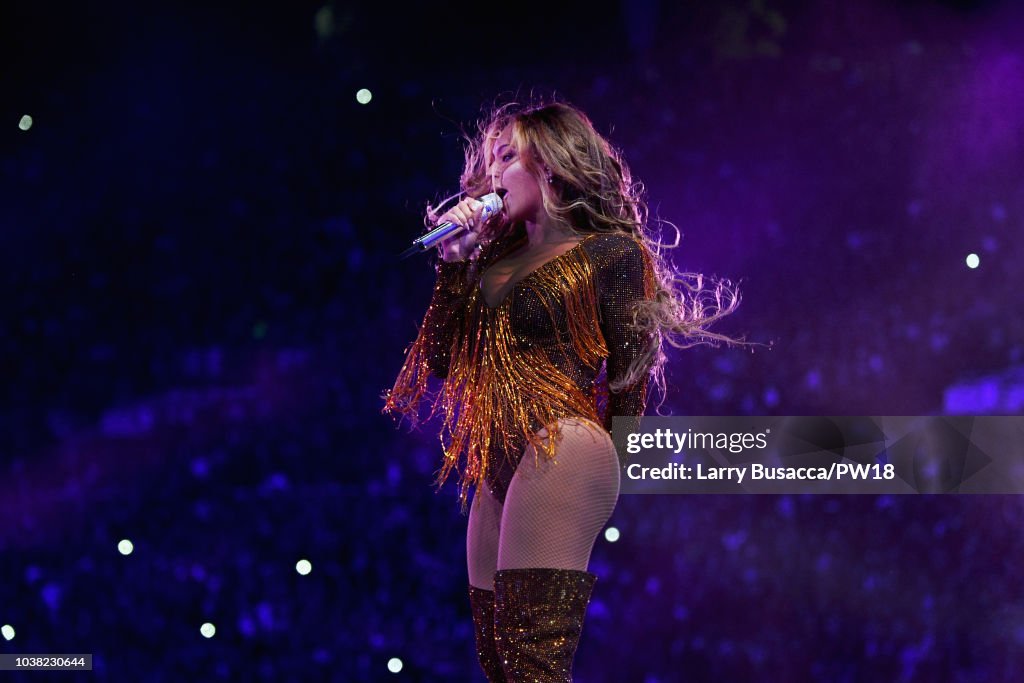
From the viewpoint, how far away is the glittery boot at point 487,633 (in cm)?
193

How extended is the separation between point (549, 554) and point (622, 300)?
451 millimetres

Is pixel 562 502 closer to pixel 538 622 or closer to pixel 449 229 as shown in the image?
pixel 538 622

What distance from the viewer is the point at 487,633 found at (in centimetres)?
194

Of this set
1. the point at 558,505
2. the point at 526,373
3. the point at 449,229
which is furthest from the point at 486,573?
the point at 449,229

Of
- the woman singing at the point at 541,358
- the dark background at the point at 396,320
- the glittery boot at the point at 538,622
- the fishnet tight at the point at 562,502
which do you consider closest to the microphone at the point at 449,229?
the woman singing at the point at 541,358

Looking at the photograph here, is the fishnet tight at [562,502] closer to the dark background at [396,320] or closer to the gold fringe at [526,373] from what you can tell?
the gold fringe at [526,373]

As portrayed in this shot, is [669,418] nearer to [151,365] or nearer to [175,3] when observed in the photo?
[151,365]

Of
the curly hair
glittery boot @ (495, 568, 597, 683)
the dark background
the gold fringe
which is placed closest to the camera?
glittery boot @ (495, 568, 597, 683)

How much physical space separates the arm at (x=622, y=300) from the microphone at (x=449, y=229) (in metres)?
0.21

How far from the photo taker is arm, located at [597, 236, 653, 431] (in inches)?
75.4

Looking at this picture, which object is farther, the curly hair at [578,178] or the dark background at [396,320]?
the dark background at [396,320]

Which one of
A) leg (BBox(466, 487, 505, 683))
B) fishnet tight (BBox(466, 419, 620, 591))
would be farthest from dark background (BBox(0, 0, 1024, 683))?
fishnet tight (BBox(466, 419, 620, 591))

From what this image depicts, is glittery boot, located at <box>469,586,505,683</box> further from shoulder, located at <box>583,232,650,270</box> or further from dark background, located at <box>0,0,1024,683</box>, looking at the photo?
dark background, located at <box>0,0,1024,683</box>

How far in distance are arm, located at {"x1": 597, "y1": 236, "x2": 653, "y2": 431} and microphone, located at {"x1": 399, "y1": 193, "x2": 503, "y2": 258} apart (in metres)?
0.21
